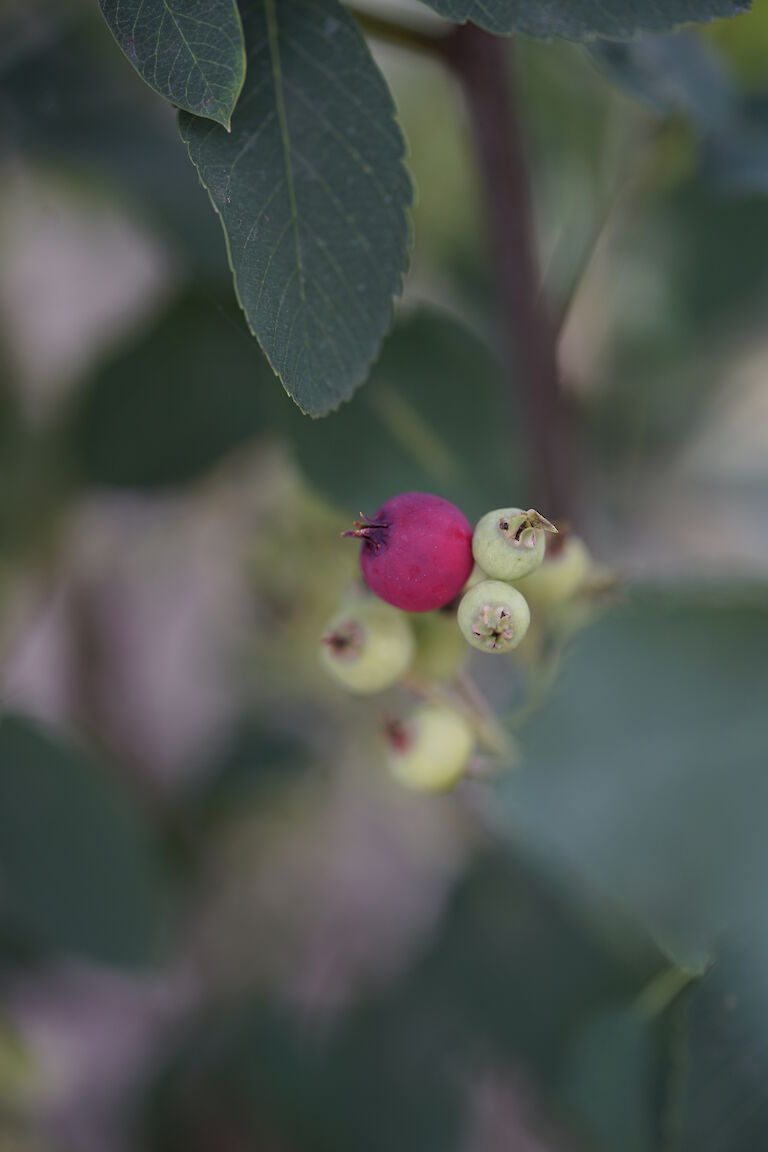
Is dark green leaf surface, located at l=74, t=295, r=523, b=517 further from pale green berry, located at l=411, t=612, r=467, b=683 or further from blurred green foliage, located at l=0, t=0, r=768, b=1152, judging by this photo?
pale green berry, located at l=411, t=612, r=467, b=683

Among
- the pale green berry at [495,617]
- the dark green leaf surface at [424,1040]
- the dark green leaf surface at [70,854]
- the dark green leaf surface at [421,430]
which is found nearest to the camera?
the pale green berry at [495,617]

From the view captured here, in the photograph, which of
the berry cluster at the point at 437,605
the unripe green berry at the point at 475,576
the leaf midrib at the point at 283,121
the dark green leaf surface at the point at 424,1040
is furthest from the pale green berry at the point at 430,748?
the dark green leaf surface at the point at 424,1040

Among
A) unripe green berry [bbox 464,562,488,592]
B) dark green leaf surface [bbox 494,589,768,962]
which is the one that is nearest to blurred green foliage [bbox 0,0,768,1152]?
dark green leaf surface [bbox 494,589,768,962]

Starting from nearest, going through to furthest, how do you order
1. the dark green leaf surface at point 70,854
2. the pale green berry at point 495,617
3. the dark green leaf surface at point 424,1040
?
the pale green berry at point 495,617 < the dark green leaf surface at point 70,854 < the dark green leaf surface at point 424,1040

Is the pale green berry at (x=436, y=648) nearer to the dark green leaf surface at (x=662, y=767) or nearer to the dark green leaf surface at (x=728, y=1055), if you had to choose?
the dark green leaf surface at (x=662, y=767)

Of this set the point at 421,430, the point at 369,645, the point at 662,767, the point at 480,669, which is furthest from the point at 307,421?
the point at 480,669

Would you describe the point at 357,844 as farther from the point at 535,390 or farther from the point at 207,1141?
the point at 535,390

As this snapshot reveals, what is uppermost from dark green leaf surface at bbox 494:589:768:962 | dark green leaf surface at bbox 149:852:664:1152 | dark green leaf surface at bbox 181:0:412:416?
dark green leaf surface at bbox 181:0:412:416

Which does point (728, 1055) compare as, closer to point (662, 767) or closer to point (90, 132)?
point (662, 767)
